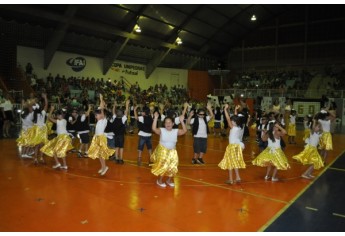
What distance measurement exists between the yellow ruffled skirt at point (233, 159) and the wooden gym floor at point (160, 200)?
423 millimetres

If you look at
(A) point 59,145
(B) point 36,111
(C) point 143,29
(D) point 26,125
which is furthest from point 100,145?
(C) point 143,29

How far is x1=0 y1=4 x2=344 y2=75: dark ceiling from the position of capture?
64.6ft

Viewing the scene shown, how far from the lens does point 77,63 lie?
24.5 metres

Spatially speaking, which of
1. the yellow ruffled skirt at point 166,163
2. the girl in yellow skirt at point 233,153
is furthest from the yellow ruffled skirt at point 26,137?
the girl in yellow skirt at point 233,153

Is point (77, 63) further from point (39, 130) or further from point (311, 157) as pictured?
point (311, 157)

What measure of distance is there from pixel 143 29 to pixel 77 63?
5.85 meters

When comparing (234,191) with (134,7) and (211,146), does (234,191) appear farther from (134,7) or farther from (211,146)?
(134,7)

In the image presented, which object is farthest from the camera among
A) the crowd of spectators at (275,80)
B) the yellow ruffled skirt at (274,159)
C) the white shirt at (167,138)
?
the crowd of spectators at (275,80)

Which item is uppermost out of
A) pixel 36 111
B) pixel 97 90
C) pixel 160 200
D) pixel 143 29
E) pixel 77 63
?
pixel 143 29

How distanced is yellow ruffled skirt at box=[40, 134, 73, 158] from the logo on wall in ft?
58.2

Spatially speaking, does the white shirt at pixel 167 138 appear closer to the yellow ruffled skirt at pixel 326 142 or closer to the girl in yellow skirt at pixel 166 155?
the girl in yellow skirt at pixel 166 155

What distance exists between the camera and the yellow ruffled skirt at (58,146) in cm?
741

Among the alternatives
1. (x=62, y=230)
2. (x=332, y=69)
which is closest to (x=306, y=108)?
(x=332, y=69)

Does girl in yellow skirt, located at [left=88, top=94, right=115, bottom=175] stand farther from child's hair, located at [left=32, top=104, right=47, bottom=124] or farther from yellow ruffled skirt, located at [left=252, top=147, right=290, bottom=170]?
yellow ruffled skirt, located at [left=252, top=147, right=290, bottom=170]
